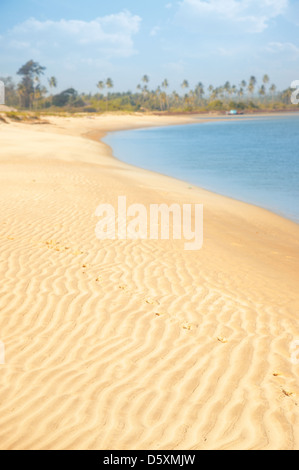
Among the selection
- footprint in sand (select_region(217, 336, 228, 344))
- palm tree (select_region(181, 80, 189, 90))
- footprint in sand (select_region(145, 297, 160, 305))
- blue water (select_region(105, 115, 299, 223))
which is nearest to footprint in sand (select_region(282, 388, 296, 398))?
footprint in sand (select_region(217, 336, 228, 344))

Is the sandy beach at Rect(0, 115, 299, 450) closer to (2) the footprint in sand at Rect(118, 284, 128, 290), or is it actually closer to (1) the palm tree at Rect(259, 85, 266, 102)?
(2) the footprint in sand at Rect(118, 284, 128, 290)

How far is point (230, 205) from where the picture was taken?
50.9ft

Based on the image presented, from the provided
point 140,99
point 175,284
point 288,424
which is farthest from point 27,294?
point 140,99

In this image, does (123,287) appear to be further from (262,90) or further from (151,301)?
(262,90)

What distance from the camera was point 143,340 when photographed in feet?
16.8

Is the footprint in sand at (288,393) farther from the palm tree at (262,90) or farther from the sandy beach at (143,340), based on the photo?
the palm tree at (262,90)

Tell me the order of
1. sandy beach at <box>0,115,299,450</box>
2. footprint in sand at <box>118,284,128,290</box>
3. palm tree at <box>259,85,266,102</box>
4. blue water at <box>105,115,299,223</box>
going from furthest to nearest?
palm tree at <box>259,85,266,102</box> < blue water at <box>105,115,299,223</box> < footprint in sand at <box>118,284,128,290</box> < sandy beach at <box>0,115,299,450</box>

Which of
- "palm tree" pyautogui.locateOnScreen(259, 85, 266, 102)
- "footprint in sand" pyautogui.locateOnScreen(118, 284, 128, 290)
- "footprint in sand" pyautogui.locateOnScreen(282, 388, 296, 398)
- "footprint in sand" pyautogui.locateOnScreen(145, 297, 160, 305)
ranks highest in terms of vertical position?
"palm tree" pyautogui.locateOnScreen(259, 85, 266, 102)

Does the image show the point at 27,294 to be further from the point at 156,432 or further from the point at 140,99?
the point at 140,99

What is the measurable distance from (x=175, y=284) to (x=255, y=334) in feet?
6.04

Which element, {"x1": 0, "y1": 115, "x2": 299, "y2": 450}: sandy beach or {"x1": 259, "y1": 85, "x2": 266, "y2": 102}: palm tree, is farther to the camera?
{"x1": 259, "y1": 85, "x2": 266, "y2": 102}: palm tree

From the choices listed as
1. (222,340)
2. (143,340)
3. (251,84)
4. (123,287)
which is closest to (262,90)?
(251,84)

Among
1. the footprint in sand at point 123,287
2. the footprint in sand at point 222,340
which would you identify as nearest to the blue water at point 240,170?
the footprint in sand at point 123,287

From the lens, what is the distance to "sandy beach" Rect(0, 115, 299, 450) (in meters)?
3.62
